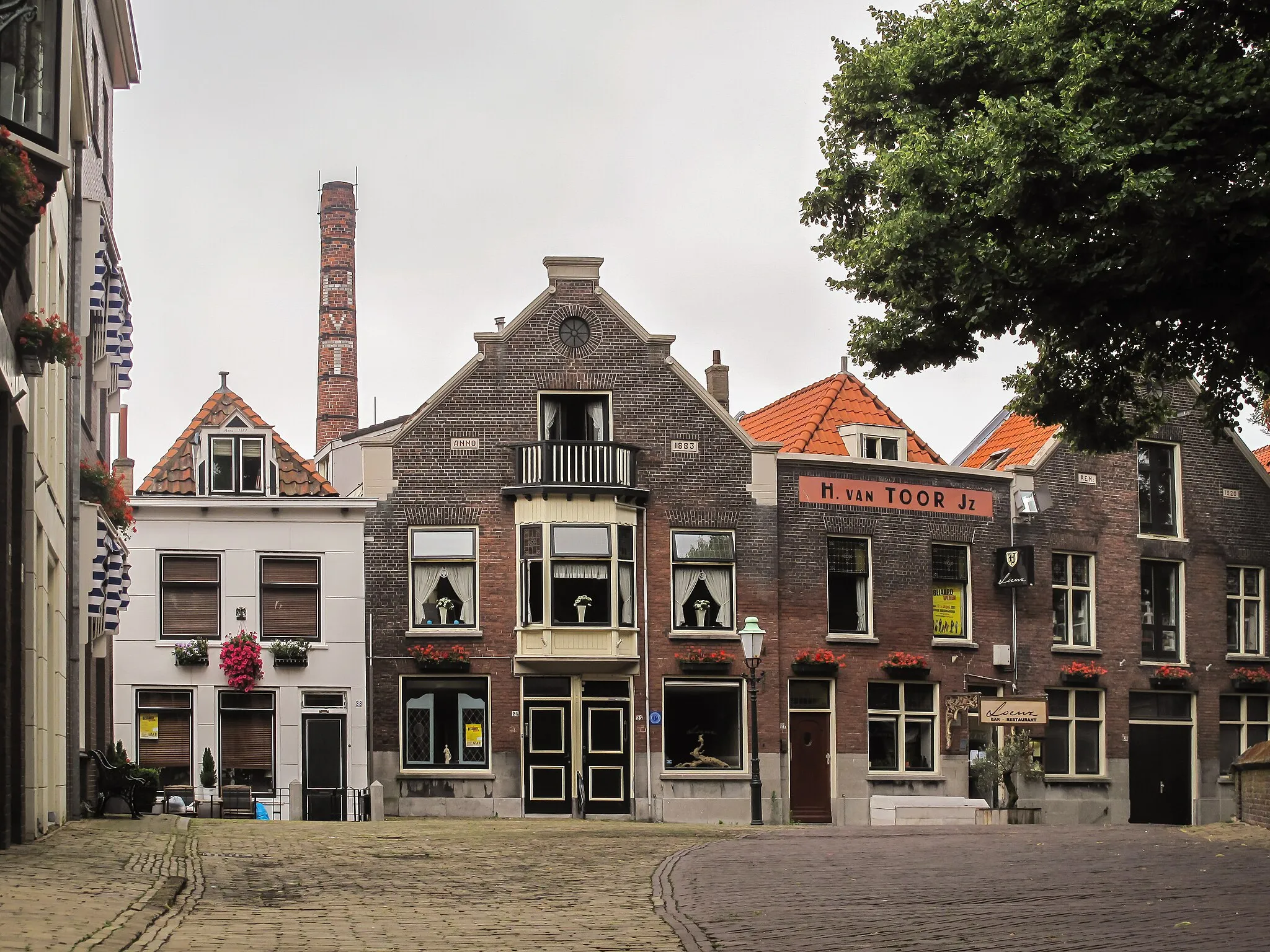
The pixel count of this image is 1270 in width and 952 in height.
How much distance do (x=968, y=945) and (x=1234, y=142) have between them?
7.20m

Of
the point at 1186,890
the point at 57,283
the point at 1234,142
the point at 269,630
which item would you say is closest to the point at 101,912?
the point at 1186,890

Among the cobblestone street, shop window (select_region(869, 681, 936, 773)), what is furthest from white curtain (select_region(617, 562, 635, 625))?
the cobblestone street

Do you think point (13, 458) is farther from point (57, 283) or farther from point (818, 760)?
point (818, 760)

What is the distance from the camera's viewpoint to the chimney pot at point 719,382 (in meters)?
40.8

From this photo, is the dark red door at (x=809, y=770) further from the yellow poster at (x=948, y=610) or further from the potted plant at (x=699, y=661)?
the yellow poster at (x=948, y=610)

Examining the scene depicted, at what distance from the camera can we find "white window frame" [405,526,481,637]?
35938 mm

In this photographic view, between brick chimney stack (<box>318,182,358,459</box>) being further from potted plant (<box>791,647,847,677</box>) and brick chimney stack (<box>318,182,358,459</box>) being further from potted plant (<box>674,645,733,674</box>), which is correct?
potted plant (<box>791,647,847,677</box>)

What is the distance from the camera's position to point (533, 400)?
36.9 meters

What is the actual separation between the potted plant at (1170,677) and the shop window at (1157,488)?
304cm

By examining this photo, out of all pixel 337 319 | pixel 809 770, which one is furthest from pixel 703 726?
pixel 337 319

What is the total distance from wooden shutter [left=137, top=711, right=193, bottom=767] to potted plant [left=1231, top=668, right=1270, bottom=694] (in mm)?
22831

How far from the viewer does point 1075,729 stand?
40.1 metres

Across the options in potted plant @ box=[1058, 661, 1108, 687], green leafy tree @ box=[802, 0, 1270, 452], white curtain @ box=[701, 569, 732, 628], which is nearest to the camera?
green leafy tree @ box=[802, 0, 1270, 452]

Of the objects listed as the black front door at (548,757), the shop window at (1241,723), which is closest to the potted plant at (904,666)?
the black front door at (548,757)
